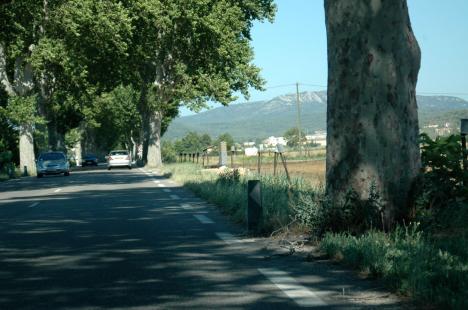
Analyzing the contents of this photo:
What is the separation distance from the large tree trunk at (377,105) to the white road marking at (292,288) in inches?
85.0

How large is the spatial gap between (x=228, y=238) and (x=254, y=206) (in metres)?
0.73

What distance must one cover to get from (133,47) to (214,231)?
3912cm

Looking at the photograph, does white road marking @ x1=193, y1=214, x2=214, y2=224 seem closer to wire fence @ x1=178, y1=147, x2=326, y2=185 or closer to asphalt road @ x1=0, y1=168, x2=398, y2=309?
asphalt road @ x1=0, y1=168, x2=398, y2=309

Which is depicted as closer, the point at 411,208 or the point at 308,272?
the point at 308,272

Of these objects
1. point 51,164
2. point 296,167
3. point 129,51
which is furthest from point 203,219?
point 129,51

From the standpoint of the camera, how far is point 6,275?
7816 mm

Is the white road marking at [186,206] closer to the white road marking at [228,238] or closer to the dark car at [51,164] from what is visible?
the white road marking at [228,238]

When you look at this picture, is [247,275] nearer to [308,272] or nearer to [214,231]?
[308,272]

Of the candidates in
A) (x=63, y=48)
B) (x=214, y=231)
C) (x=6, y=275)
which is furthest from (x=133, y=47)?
(x=6, y=275)

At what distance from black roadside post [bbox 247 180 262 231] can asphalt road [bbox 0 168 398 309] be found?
27cm

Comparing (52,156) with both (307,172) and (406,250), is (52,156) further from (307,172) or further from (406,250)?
(406,250)

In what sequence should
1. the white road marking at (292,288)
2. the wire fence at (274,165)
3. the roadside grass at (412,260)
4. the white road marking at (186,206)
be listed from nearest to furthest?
the roadside grass at (412,260) < the white road marking at (292,288) < the white road marking at (186,206) < the wire fence at (274,165)

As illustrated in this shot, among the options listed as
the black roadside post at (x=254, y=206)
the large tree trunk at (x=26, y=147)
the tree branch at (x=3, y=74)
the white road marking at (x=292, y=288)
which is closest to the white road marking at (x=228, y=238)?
the black roadside post at (x=254, y=206)

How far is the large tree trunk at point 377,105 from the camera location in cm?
949
